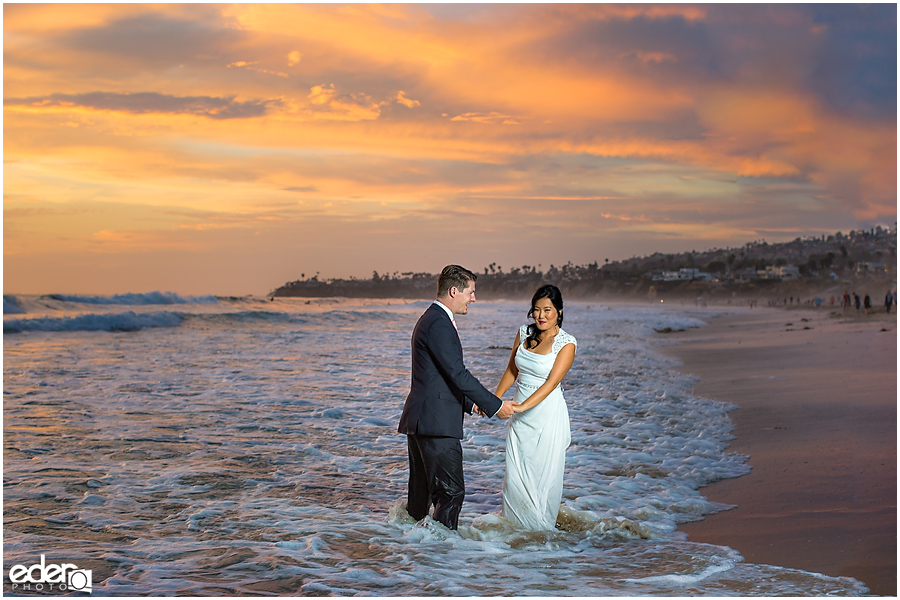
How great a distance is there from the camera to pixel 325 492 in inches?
270

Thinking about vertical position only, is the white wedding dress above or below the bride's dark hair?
below

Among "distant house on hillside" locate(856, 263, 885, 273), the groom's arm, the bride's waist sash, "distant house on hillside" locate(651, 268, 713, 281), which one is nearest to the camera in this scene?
the groom's arm

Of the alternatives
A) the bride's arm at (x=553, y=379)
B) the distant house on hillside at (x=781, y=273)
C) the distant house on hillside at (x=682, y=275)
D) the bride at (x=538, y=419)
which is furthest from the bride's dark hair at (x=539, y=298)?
the distant house on hillside at (x=682, y=275)

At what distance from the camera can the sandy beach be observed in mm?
5160

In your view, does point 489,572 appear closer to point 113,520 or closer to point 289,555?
point 289,555

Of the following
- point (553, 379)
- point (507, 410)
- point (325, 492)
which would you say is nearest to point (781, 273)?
point (325, 492)

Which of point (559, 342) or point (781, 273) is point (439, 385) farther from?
point (781, 273)

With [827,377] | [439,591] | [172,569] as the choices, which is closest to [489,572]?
[439,591]

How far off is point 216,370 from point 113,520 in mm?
10863

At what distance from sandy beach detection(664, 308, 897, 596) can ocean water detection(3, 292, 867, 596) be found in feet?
0.92

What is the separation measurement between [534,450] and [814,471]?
3.74m

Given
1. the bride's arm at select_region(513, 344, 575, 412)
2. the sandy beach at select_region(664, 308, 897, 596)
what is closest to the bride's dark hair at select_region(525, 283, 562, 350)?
the bride's arm at select_region(513, 344, 575, 412)

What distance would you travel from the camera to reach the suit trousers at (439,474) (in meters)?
5.09

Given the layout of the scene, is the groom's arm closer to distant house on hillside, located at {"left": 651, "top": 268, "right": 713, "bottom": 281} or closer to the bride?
the bride
